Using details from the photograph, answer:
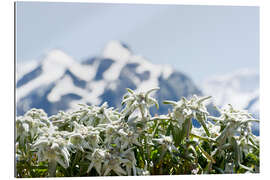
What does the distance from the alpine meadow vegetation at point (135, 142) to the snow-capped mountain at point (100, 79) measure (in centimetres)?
24

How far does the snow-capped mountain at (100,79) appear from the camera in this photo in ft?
5.08

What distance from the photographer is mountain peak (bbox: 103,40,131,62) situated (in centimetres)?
173

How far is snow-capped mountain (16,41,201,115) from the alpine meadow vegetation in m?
0.24

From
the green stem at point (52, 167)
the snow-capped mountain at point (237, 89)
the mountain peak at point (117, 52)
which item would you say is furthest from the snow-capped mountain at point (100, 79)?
the green stem at point (52, 167)

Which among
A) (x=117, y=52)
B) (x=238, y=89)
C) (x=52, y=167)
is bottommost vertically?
(x=52, y=167)

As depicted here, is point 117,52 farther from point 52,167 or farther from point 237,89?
point 52,167

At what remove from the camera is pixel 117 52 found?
174 cm

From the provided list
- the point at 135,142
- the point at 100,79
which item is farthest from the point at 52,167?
the point at 100,79

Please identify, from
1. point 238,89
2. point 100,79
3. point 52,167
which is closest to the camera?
point 52,167

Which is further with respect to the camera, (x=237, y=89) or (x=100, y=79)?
(x=100, y=79)

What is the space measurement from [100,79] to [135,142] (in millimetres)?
657
